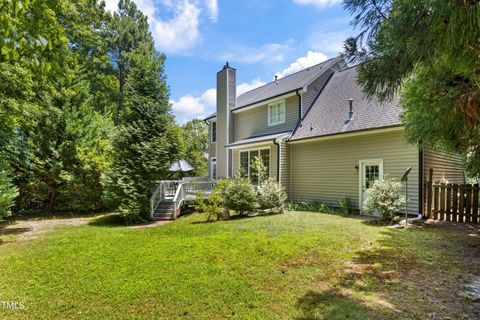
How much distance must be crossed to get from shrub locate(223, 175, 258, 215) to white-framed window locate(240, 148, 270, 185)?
3014 millimetres

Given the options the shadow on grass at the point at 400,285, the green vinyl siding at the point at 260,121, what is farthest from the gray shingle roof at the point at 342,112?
the shadow on grass at the point at 400,285

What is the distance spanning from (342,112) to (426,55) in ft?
33.3

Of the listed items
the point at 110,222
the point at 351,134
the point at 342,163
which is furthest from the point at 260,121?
the point at 110,222

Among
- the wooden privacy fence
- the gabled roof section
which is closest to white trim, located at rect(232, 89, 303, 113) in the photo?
the gabled roof section

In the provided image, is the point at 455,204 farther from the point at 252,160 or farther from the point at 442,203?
the point at 252,160

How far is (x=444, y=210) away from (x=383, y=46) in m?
8.26

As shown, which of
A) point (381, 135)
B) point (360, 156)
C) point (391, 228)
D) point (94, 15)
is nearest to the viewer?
point (391, 228)

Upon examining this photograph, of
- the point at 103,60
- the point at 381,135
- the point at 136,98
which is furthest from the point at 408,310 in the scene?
the point at 103,60

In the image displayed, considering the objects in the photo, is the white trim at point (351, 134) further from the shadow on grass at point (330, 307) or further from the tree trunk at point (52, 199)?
the tree trunk at point (52, 199)

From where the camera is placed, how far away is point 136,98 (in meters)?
11.7

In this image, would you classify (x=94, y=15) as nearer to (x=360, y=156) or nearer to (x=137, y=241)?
(x=137, y=241)

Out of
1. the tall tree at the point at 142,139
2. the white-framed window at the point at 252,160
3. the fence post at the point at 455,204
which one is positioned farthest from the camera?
the white-framed window at the point at 252,160

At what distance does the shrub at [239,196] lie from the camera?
1041 cm

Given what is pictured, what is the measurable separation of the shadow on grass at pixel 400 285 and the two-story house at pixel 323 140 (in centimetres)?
443
